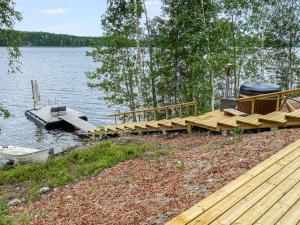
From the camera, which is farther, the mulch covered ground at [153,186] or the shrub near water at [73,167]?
the shrub near water at [73,167]

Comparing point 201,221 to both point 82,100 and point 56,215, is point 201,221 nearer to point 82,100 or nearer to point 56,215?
point 56,215

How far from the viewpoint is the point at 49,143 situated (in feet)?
114

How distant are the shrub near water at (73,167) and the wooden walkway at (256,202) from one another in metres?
6.80

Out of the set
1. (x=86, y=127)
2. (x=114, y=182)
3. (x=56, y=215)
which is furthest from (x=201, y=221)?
(x=86, y=127)

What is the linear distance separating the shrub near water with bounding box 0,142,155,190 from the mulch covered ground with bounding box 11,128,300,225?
2.45ft

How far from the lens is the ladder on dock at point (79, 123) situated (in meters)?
38.1

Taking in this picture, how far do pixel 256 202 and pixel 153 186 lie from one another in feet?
11.9

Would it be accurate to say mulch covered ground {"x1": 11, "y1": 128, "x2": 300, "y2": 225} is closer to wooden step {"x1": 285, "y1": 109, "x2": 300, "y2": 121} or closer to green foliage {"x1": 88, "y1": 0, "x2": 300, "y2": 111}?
wooden step {"x1": 285, "y1": 109, "x2": 300, "y2": 121}

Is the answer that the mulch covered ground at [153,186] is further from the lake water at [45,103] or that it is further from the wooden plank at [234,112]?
the lake water at [45,103]

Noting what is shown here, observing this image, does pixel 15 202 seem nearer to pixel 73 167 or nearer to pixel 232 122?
pixel 73 167

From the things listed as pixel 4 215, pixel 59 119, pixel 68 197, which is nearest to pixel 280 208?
pixel 68 197

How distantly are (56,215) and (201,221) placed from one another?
15.2 ft

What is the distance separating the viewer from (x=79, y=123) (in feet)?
Answer: 130

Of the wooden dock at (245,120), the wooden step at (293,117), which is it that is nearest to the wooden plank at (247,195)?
the wooden step at (293,117)
